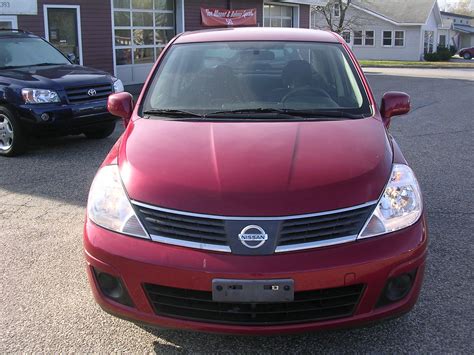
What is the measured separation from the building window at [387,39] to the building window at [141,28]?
33.0 meters

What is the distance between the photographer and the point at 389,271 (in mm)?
2707

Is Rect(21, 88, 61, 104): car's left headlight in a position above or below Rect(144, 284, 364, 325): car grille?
above

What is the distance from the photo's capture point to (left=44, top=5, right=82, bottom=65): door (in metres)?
14.2

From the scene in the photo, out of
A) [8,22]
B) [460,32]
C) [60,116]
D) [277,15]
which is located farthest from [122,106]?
[460,32]

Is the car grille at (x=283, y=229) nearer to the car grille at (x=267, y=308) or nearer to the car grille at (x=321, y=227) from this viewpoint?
the car grille at (x=321, y=227)

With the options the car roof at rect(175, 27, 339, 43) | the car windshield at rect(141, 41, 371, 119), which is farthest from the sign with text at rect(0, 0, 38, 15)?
the car windshield at rect(141, 41, 371, 119)

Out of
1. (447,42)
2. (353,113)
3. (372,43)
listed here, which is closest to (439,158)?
(353,113)

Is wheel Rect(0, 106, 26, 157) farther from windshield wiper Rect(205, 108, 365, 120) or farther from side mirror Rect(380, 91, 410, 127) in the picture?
side mirror Rect(380, 91, 410, 127)

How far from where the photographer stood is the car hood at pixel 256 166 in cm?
275

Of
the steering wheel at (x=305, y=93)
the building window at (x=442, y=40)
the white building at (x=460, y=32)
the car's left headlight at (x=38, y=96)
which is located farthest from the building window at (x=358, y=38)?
the steering wheel at (x=305, y=93)

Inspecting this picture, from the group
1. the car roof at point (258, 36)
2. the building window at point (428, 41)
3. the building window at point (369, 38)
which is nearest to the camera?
the car roof at point (258, 36)

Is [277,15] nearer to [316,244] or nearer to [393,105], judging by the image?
[393,105]

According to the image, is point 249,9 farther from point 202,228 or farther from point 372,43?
point 372,43

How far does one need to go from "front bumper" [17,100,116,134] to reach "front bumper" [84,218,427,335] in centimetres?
531
